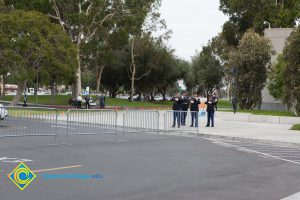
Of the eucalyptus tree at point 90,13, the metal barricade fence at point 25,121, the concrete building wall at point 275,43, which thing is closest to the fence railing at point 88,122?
the metal barricade fence at point 25,121

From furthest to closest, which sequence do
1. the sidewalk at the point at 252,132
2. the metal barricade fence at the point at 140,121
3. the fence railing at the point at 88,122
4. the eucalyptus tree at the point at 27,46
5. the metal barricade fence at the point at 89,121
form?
the eucalyptus tree at the point at 27,46, the sidewalk at the point at 252,132, the metal barricade fence at the point at 140,121, the metal barricade fence at the point at 89,121, the fence railing at the point at 88,122

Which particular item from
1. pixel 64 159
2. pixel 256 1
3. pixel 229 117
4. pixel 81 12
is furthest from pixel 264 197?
pixel 256 1

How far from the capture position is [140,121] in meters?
18.8

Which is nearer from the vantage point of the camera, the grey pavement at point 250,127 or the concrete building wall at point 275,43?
the grey pavement at point 250,127

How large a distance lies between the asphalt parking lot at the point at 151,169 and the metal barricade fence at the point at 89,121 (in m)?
0.39

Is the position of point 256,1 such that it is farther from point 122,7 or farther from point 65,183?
point 65,183

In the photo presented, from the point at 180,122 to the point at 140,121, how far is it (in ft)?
9.32

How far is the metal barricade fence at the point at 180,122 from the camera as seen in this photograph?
20703 mm

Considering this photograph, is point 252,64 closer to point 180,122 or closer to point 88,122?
point 180,122

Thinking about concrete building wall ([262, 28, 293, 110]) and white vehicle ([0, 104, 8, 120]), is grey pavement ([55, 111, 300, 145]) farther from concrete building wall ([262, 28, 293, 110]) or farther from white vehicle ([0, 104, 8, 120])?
concrete building wall ([262, 28, 293, 110])

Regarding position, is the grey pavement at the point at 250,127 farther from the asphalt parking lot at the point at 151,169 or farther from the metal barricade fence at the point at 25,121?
the asphalt parking lot at the point at 151,169

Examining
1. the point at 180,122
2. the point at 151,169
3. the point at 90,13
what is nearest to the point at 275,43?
the point at 90,13

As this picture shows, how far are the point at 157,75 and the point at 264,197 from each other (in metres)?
64.7

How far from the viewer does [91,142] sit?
16297 millimetres
